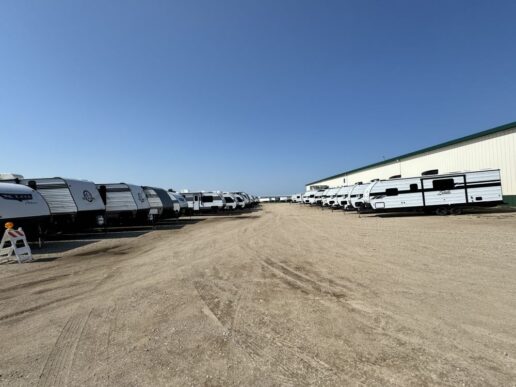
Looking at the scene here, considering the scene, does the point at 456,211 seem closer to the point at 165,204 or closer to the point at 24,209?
the point at 165,204

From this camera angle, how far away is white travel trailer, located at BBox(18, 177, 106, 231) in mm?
15164

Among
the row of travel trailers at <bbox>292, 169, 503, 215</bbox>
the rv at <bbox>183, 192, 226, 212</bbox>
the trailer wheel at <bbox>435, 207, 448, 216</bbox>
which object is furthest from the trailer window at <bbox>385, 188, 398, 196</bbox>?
the rv at <bbox>183, 192, 226, 212</bbox>

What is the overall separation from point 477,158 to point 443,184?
619 cm

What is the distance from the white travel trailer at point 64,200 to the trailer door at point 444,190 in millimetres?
21378

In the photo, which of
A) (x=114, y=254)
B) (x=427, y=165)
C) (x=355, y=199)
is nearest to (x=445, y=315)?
(x=114, y=254)

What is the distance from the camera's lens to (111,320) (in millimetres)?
4766

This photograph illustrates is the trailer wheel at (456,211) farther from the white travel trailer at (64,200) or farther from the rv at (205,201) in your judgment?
the white travel trailer at (64,200)

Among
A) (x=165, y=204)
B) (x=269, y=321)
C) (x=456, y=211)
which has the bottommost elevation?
(x=269, y=321)

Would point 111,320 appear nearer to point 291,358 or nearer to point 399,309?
point 291,358

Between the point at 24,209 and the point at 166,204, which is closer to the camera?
the point at 24,209

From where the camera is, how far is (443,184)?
70.3 feet

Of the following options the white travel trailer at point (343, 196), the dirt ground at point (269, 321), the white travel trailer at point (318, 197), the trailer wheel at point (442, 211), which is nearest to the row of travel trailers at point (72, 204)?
the dirt ground at point (269, 321)

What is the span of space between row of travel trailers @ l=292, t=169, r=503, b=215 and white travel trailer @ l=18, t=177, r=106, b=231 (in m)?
18.5

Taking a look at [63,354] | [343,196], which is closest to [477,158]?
[343,196]
